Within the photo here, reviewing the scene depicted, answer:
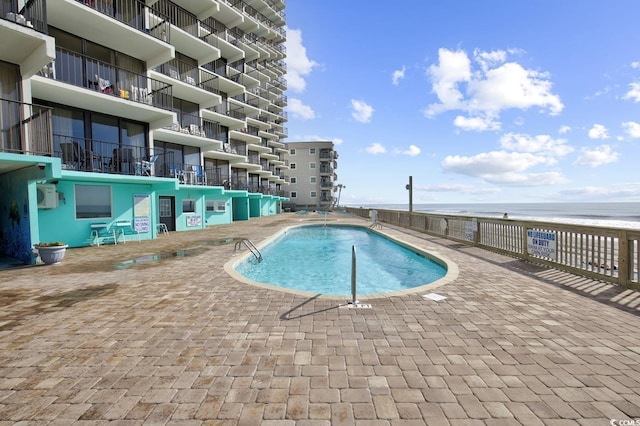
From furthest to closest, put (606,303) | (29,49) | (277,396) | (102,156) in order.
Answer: (102,156), (29,49), (606,303), (277,396)

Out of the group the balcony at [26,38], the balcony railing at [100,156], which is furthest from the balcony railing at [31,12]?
the balcony railing at [100,156]

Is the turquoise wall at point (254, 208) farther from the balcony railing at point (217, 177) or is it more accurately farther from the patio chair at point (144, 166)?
the patio chair at point (144, 166)

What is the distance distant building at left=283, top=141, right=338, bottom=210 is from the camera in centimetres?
6238

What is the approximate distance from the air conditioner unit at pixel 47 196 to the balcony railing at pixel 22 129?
197cm

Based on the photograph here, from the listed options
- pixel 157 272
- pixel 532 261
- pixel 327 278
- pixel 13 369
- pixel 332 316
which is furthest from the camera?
pixel 327 278

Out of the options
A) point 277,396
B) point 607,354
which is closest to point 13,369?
point 277,396

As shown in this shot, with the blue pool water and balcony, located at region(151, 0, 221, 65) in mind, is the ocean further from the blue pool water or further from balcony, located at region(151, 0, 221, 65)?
balcony, located at region(151, 0, 221, 65)

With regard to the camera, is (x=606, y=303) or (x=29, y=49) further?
(x=29, y=49)

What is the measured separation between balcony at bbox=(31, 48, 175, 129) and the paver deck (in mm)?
8321

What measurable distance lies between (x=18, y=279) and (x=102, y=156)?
6689mm

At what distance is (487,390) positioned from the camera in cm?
262

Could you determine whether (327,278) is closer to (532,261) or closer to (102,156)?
(532,261)

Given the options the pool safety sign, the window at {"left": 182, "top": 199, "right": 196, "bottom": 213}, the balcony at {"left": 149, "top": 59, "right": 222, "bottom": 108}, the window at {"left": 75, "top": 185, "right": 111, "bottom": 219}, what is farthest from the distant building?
the pool safety sign

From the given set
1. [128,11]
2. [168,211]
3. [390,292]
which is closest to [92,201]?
[168,211]
